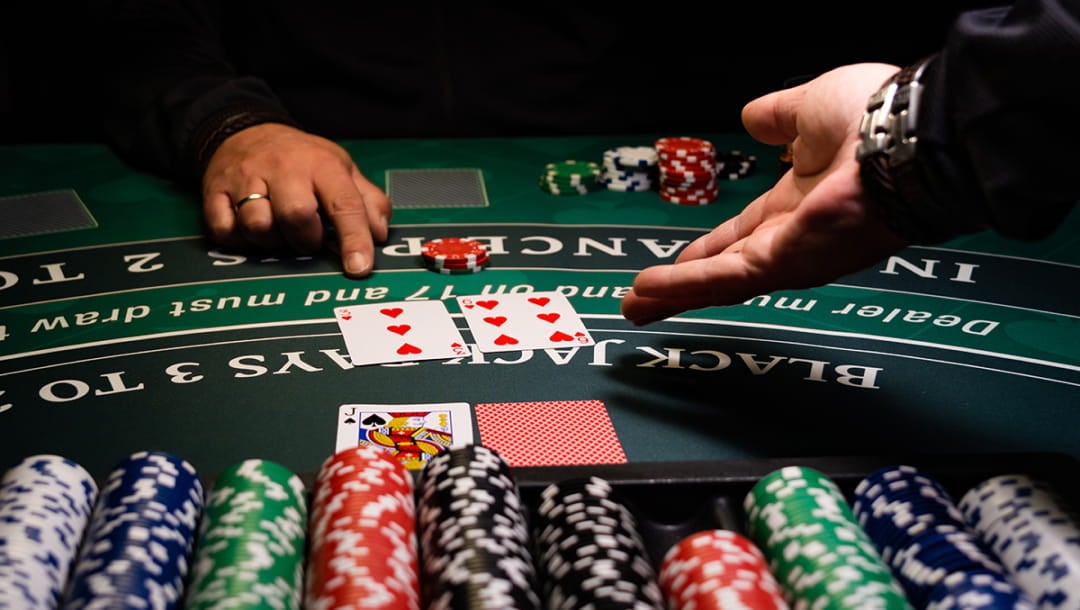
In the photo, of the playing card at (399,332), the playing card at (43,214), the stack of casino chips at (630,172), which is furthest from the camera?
the stack of casino chips at (630,172)

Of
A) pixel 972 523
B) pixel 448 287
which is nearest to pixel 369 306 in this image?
pixel 448 287

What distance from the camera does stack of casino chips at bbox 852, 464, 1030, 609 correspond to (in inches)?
47.6

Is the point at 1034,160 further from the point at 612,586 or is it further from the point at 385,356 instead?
the point at 385,356

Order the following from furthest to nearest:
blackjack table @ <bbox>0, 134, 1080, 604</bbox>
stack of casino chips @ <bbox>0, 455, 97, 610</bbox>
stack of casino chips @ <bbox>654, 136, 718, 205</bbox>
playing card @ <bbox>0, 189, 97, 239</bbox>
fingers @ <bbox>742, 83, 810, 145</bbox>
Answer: stack of casino chips @ <bbox>654, 136, 718, 205</bbox> < playing card @ <bbox>0, 189, 97, 239</bbox> < fingers @ <bbox>742, 83, 810, 145</bbox> < blackjack table @ <bbox>0, 134, 1080, 604</bbox> < stack of casino chips @ <bbox>0, 455, 97, 610</bbox>

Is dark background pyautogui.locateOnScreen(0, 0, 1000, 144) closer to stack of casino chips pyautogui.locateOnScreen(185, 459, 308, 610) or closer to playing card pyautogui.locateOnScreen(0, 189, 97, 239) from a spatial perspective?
playing card pyautogui.locateOnScreen(0, 189, 97, 239)

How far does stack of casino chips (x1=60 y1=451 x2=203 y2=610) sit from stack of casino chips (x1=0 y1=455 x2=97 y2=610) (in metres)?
0.02

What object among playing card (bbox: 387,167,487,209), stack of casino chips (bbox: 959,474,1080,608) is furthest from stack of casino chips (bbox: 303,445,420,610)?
playing card (bbox: 387,167,487,209)

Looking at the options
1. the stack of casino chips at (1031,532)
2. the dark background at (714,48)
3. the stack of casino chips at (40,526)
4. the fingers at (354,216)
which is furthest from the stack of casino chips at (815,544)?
the dark background at (714,48)

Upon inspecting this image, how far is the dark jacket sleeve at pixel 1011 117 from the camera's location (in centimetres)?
137

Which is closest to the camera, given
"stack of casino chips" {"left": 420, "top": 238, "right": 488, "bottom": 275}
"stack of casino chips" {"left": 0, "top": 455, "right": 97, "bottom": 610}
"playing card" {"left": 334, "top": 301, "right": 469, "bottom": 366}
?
"stack of casino chips" {"left": 0, "top": 455, "right": 97, "bottom": 610}

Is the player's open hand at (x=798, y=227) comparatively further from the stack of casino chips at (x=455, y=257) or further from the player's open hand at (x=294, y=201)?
the player's open hand at (x=294, y=201)

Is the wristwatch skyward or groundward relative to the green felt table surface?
skyward

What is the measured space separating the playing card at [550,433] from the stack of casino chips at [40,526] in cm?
63

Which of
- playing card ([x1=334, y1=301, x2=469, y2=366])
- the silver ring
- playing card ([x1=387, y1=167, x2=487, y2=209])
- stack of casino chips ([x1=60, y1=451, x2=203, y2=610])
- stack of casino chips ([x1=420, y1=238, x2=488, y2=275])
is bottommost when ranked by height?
playing card ([x1=387, y1=167, x2=487, y2=209])
